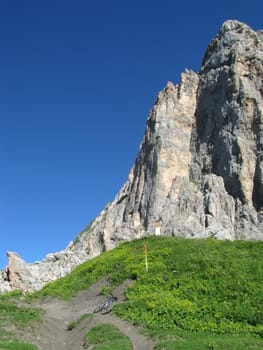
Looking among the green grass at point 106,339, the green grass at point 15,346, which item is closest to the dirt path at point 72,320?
the green grass at point 106,339

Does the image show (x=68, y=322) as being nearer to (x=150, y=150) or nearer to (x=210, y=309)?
(x=210, y=309)

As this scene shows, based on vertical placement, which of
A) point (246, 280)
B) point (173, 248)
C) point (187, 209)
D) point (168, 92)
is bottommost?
point (246, 280)

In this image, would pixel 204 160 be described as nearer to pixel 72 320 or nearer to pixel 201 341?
pixel 72 320

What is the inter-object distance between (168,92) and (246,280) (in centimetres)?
7184

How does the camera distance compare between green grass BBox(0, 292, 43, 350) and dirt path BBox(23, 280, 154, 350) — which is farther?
dirt path BBox(23, 280, 154, 350)

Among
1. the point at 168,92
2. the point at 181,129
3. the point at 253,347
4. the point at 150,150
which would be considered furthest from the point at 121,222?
the point at 253,347

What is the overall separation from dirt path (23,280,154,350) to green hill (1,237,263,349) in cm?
76

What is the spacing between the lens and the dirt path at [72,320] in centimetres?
2519

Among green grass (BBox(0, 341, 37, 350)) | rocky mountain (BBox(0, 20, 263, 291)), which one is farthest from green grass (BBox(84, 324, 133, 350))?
rocky mountain (BBox(0, 20, 263, 291))

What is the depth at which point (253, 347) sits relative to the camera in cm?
2203

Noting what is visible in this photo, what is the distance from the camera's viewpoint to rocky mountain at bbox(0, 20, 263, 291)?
2908 inches

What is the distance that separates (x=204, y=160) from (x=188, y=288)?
56.2 m

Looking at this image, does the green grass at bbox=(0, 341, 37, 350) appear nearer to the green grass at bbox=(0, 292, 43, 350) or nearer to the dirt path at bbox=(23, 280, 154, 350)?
the green grass at bbox=(0, 292, 43, 350)

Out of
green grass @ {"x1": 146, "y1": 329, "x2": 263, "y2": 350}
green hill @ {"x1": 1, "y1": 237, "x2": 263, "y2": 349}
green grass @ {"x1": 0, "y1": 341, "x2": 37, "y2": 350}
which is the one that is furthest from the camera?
green hill @ {"x1": 1, "y1": 237, "x2": 263, "y2": 349}
